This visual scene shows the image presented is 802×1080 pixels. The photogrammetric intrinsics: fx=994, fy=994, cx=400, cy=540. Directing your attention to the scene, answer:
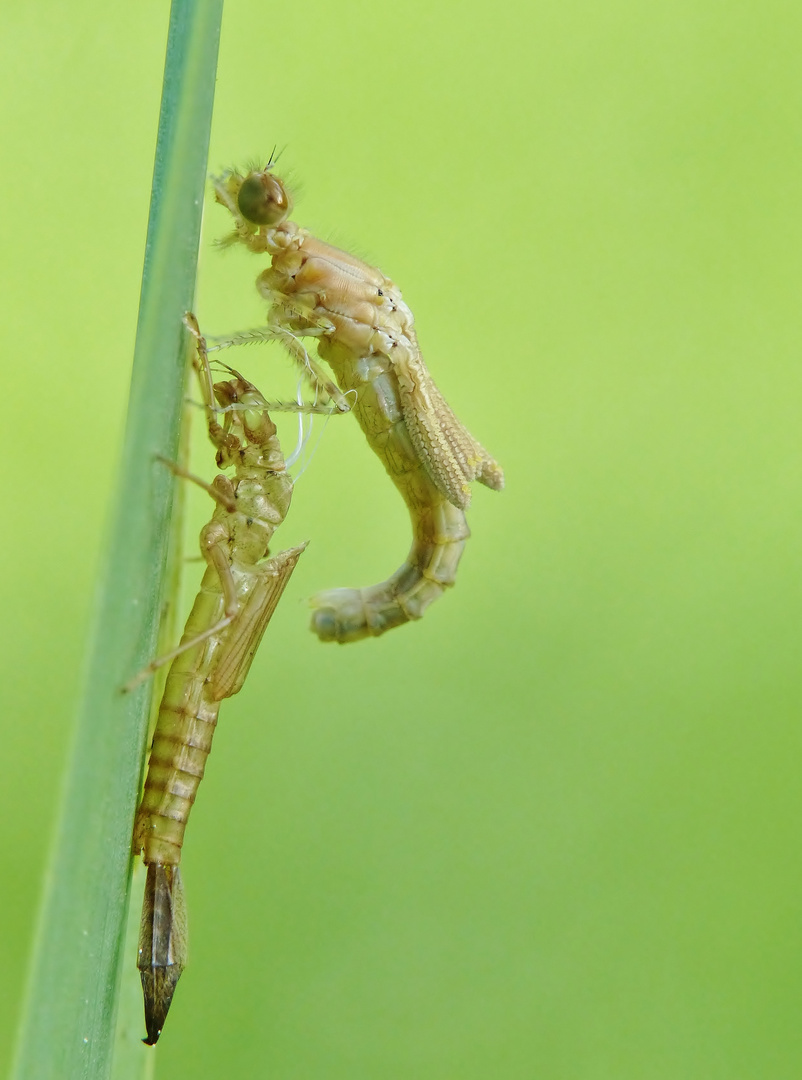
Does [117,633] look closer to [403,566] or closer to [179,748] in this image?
[179,748]

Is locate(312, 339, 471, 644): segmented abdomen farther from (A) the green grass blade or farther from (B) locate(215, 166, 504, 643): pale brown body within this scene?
(A) the green grass blade

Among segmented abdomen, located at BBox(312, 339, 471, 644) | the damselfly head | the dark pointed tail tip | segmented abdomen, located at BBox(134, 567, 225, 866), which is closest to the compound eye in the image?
the damselfly head

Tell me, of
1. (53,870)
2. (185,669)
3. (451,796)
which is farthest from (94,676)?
(451,796)

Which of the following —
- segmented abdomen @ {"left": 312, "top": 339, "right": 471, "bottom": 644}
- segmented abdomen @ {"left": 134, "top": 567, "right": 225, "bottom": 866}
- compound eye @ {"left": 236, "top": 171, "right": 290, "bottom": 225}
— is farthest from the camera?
segmented abdomen @ {"left": 312, "top": 339, "right": 471, "bottom": 644}

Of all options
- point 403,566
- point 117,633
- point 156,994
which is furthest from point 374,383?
point 117,633

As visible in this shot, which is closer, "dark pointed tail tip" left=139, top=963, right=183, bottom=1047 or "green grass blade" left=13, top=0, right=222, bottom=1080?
"green grass blade" left=13, top=0, right=222, bottom=1080

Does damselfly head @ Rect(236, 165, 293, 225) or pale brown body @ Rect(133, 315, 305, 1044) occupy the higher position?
damselfly head @ Rect(236, 165, 293, 225)

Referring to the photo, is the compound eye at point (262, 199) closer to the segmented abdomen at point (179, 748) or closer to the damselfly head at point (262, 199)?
the damselfly head at point (262, 199)

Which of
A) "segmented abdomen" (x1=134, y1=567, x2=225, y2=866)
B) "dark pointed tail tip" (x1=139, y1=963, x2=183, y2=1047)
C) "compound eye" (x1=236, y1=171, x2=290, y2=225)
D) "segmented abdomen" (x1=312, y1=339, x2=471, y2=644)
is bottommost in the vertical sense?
"dark pointed tail tip" (x1=139, y1=963, x2=183, y2=1047)
